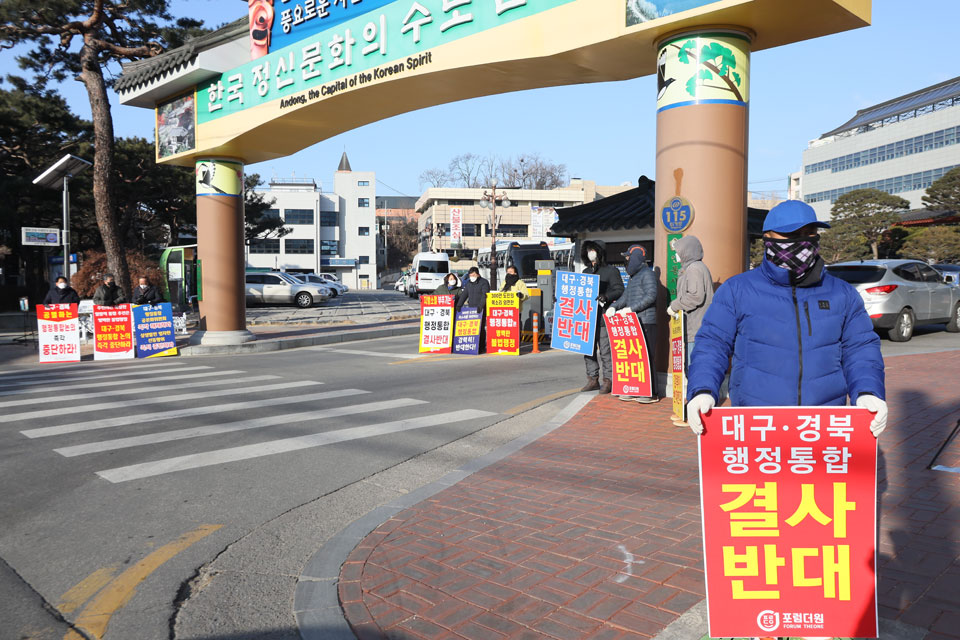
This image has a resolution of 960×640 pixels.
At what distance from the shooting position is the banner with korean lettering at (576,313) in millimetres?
8695

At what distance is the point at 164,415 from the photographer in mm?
7930

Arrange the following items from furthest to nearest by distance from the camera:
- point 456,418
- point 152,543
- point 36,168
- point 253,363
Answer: point 36,168
point 253,363
point 456,418
point 152,543

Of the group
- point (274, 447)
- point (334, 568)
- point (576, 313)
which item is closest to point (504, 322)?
point (576, 313)

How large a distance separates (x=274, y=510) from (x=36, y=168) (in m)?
31.0

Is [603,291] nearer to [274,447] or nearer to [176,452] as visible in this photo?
[274,447]

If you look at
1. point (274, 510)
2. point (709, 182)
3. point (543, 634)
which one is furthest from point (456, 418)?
point (543, 634)

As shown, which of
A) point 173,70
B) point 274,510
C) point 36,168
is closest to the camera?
point 274,510

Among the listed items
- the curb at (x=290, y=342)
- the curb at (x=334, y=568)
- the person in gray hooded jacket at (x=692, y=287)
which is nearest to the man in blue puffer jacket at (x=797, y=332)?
the curb at (x=334, y=568)

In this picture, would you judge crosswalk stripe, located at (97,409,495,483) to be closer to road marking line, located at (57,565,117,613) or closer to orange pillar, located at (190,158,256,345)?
road marking line, located at (57,565,117,613)

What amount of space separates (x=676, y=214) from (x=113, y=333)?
455 inches

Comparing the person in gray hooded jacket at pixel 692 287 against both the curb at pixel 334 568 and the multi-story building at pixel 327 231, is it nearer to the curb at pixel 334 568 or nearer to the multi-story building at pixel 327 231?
the curb at pixel 334 568

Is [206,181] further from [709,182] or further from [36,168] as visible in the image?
[36,168]

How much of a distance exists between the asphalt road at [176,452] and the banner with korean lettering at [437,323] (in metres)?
1.54

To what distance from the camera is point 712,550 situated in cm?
258
